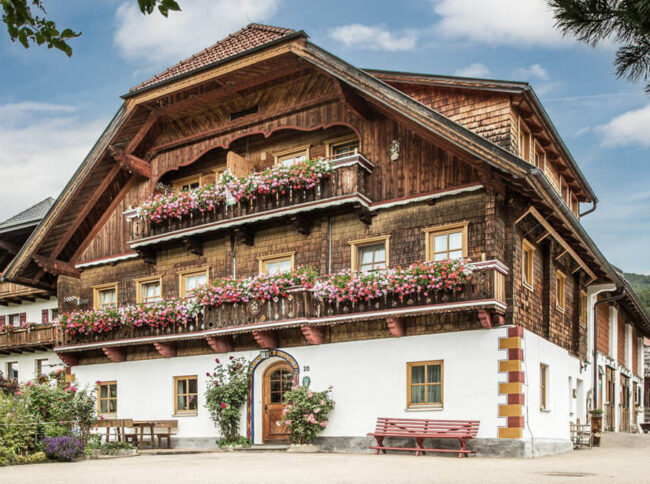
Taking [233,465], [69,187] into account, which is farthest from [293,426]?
[69,187]

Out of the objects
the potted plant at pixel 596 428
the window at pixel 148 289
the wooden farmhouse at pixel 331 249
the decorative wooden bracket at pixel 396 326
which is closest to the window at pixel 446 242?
the wooden farmhouse at pixel 331 249

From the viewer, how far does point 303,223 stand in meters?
22.1

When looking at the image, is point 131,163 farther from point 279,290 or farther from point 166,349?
point 279,290

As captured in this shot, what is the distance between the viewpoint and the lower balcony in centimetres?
1848

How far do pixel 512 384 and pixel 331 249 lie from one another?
6.11 metres

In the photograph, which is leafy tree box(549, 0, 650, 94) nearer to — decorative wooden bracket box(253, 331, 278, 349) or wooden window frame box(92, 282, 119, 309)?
decorative wooden bracket box(253, 331, 278, 349)

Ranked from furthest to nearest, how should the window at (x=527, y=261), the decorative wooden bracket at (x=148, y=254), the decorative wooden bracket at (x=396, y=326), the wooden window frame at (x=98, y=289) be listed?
the wooden window frame at (x=98, y=289), the decorative wooden bracket at (x=148, y=254), the window at (x=527, y=261), the decorative wooden bracket at (x=396, y=326)

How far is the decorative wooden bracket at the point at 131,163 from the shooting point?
82.8 ft

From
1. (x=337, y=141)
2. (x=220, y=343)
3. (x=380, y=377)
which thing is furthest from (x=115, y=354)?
(x=337, y=141)

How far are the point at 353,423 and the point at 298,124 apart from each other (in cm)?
846

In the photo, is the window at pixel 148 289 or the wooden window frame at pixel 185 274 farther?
the window at pixel 148 289

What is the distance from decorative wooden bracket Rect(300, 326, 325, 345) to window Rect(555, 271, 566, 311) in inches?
287

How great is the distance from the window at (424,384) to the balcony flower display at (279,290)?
1.92 metres

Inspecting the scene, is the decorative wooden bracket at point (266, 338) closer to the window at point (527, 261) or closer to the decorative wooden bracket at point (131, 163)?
the window at point (527, 261)
